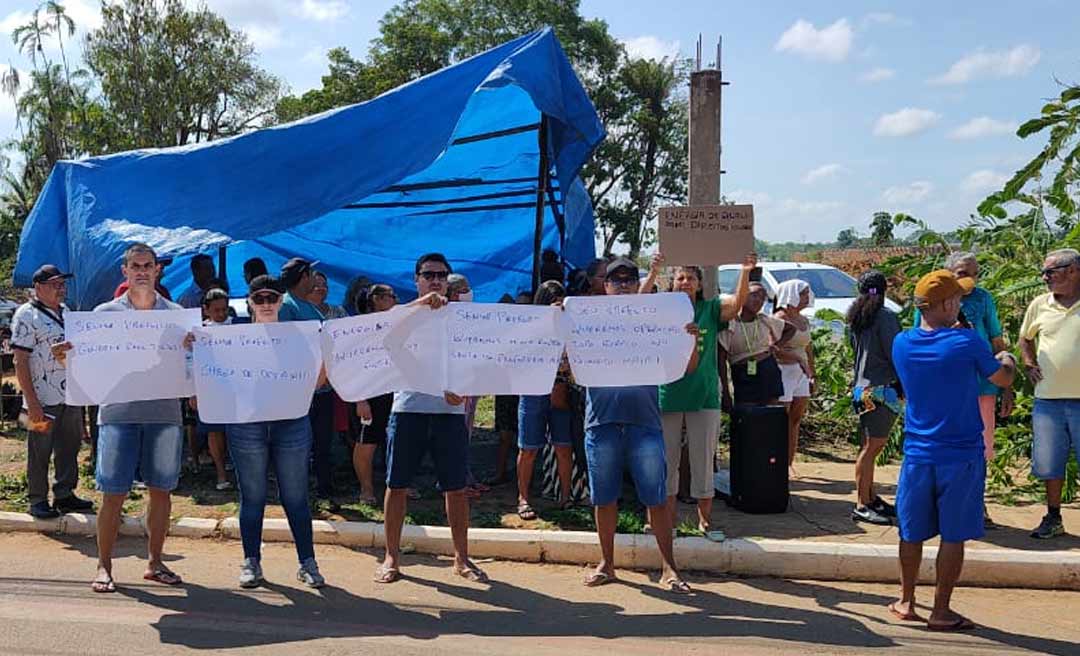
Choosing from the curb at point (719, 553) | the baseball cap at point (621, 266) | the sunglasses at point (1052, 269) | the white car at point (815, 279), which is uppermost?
the white car at point (815, 279)

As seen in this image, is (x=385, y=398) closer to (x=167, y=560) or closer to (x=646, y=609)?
(x=167, y=560)

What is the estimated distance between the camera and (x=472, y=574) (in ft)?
19.0

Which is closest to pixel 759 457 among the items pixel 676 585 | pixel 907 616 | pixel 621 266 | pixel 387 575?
pixel 676 585

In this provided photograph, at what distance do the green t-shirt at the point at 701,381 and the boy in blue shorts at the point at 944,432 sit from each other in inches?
51.6

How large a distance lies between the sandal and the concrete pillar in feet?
15.5

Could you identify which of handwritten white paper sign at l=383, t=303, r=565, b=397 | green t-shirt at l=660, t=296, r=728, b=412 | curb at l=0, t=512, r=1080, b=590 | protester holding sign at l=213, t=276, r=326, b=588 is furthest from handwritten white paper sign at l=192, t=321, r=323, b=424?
green t-shirt at l=660, t=296, r=728, b=412

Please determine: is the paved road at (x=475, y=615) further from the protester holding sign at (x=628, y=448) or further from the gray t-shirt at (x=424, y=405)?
the gray t-shirt at (x=424, y=405)

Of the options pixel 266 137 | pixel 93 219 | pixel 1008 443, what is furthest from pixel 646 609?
pixel 93 219

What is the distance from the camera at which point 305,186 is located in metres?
7.83

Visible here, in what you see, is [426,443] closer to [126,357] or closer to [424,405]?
[424,405]

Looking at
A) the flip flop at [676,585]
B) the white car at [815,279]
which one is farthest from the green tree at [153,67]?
the flip flop at [676,585]

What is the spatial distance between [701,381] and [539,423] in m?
1.67

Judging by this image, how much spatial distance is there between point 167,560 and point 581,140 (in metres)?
4.73

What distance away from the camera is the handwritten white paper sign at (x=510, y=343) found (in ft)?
18.7
